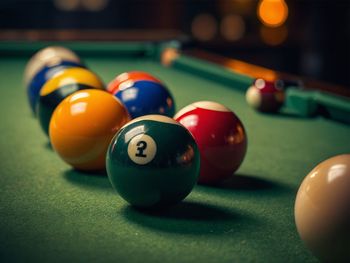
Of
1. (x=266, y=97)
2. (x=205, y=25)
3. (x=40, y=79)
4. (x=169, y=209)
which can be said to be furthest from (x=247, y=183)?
(x=205, y=25)

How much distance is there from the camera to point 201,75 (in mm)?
5035

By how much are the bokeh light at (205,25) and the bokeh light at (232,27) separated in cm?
16

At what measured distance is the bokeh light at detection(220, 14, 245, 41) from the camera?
1141 cm

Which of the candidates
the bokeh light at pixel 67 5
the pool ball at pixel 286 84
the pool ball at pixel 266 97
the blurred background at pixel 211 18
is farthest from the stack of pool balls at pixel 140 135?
the bokeh light at pixel 67 5

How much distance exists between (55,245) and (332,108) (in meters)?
2.22

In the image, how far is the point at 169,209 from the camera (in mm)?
Result: 2051

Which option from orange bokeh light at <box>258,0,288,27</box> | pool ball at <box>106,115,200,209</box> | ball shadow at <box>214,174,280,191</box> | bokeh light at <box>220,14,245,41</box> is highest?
pool ball at <box>106,115,200,209</box>

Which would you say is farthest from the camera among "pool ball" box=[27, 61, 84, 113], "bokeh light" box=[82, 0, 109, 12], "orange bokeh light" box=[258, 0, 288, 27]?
"bokeh light" box=[82, 0, 109, 12]

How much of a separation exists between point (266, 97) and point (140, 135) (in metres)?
1.91

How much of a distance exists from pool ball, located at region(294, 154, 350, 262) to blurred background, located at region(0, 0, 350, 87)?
926cm

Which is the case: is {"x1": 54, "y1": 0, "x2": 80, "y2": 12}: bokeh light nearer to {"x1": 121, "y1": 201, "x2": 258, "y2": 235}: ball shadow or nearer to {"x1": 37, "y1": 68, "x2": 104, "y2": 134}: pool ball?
{"x1": 37, "y1": 68, "x2": 104, "y2": 134}: pool ball

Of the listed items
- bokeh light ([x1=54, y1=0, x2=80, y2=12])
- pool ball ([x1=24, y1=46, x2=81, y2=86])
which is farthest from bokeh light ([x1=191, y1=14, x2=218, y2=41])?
pool ball ([x1=24, y1=46, x2=81, y2=86])

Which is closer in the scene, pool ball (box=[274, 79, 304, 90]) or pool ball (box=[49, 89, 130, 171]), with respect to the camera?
pool ball (box=[49, 89, 130, 171])

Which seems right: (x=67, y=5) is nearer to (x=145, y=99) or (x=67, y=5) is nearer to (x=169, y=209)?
(x=145, y=99)
